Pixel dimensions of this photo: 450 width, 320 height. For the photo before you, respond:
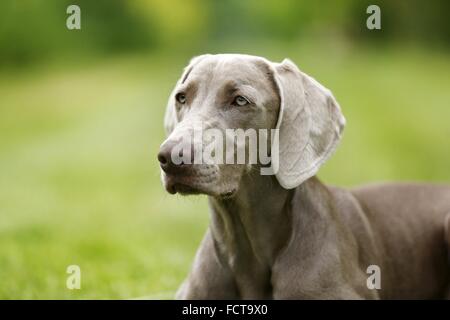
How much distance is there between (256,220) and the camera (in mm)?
4914

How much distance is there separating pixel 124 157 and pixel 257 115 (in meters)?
7.83

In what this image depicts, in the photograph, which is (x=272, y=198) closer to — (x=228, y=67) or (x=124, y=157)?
(x=228, y=67)

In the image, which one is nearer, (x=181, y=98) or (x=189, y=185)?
(x=189, y=185)

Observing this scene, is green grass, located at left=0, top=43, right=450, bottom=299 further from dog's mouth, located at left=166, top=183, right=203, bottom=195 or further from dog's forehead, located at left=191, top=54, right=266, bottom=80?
dog's forehead, located at left=191, top=54, right=266, bottom=80

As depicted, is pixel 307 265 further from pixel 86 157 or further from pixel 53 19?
pixel 53 19

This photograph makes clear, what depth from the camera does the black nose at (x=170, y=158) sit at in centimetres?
427

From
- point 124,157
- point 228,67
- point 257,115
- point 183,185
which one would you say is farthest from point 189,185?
point 124,157

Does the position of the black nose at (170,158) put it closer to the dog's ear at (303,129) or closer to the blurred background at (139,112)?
the dog's ear at (303,129)

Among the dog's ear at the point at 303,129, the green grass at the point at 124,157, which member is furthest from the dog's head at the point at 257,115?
the green grass at the point at 124,157

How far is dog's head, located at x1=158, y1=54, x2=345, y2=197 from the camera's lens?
4.57 meters

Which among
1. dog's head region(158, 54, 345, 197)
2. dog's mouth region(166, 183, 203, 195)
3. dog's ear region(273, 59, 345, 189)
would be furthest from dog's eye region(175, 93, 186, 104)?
dog's mouth region(166, 183, 203, 195)

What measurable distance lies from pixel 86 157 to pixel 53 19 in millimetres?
6836

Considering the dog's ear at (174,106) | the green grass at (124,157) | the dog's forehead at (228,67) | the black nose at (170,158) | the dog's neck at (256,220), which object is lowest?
the green grass at (124,157)

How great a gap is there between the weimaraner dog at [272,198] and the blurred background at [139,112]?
45.6 inches
